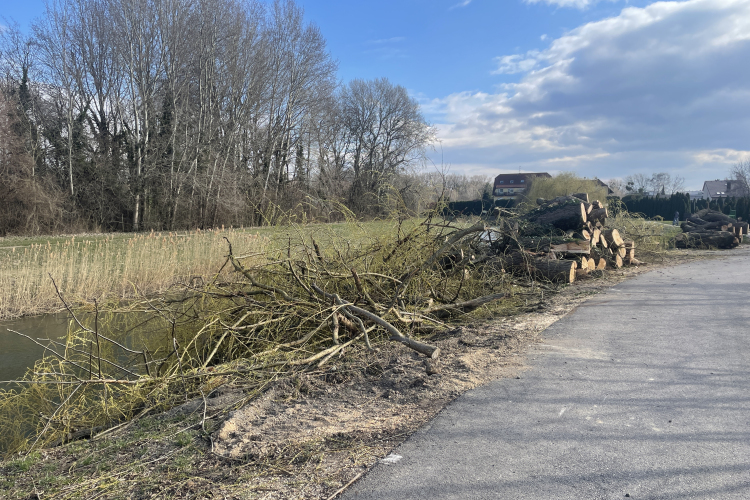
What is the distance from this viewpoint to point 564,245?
9727mm

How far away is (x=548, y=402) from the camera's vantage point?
3.34 metres

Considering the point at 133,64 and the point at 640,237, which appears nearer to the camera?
the point at 640,237

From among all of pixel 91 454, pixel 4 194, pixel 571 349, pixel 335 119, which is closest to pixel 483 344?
pixel 571 349

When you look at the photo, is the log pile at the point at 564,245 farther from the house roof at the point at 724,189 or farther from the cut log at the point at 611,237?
the house roof at the point at 724,189

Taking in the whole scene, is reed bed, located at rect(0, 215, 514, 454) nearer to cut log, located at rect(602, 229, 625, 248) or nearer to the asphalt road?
the asphalt road

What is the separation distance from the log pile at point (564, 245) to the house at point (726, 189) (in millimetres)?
44876

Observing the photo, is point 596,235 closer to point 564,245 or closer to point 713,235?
point 564,245

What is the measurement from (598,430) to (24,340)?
28.8 feet

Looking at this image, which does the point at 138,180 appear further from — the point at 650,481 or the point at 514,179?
the point at 514,179

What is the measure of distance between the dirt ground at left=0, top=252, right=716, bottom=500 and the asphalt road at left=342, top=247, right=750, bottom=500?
204 millimetres

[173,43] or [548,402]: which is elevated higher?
[173,43]

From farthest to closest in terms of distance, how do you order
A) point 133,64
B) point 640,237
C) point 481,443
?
point 133,64, point 640,237, point 481,443

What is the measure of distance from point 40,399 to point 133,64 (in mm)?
22676

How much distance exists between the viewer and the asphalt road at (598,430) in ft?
7.55
